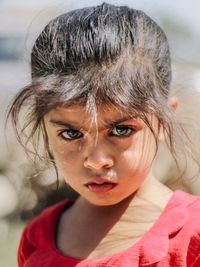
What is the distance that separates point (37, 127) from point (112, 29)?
30 cm

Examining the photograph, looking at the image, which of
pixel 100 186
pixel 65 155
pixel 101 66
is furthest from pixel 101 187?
pixel 101 66

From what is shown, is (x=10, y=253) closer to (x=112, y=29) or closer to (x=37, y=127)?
(x=37, y=127)

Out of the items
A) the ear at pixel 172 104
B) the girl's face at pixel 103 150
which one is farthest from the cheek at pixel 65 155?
the ear at pixel 172 104

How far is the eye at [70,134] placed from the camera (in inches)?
57.1

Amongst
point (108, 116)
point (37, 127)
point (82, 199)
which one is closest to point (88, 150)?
point (108, 116)

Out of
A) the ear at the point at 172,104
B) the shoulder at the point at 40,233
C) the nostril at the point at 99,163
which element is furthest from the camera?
the shoulder at the point at 40,233

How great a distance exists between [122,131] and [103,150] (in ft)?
0.20

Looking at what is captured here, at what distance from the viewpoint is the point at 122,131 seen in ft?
4.67

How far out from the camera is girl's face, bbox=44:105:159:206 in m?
1.40

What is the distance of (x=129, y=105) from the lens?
1.40 m

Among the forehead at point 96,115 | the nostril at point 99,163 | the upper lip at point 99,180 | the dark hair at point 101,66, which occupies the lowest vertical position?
the upper lip at point 99,180

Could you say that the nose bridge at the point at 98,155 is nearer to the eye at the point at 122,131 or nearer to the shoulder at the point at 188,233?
the eye at the point at 122,131

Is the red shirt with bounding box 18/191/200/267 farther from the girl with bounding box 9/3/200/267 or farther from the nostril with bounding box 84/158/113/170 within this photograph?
the nostril with bounding box 84/158/113/170

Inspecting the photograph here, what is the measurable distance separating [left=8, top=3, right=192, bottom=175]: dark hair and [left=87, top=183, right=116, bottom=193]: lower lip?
151 mm
